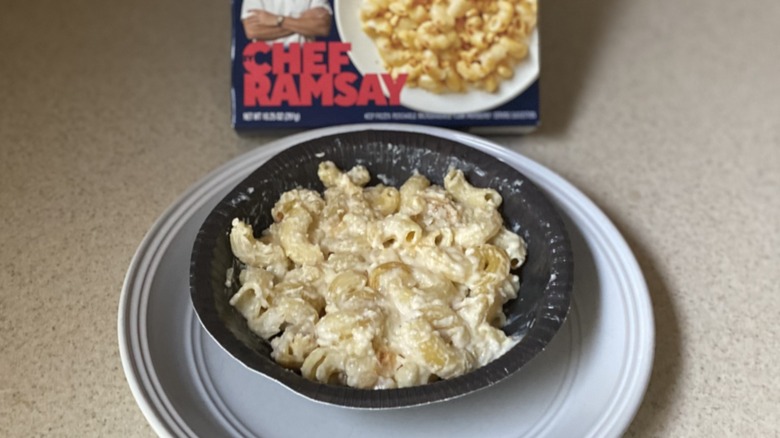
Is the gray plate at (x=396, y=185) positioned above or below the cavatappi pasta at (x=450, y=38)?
below

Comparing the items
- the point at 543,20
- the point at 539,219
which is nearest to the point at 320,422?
the point at 539,219

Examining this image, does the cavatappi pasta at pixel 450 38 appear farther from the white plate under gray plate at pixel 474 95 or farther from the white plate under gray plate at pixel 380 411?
the white plate under gray plate at pixel 380 411

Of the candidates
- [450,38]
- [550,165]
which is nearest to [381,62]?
[450,38]

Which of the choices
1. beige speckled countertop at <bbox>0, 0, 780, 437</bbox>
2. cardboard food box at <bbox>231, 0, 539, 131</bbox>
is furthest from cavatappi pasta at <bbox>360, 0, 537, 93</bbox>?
beige speckled countertop at <bbox>0, 0, 780, 437</bbox>

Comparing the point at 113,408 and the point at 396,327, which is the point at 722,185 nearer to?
the point at 396,327

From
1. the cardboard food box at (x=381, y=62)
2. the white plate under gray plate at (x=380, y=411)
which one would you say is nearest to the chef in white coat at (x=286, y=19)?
the cardboard food box at (x=381, y=62)

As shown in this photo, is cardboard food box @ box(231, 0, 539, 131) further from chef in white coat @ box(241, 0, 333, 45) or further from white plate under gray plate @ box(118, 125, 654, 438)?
white plate under gray plate @ box(118, 125, 654, 438)
